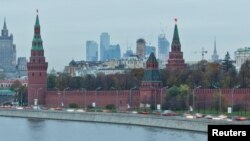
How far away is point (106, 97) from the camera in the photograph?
3250 inches

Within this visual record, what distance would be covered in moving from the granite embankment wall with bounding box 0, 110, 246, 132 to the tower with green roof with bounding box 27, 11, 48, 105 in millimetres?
7645

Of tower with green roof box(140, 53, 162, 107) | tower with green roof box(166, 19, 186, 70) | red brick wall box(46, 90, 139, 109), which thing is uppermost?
tower with green roof box(166, 19, 186, 70)

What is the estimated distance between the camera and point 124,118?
59.6 meters

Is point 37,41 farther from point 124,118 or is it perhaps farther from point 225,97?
point 124,118

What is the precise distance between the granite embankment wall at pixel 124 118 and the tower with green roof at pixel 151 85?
983 cm

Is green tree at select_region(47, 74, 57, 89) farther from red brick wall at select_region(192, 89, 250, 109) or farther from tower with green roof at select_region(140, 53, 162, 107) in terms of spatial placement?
red brick wall at select_region(192, 89, 250, 109)

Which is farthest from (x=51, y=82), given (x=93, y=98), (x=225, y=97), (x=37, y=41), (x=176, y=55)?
(x=225, y=97)

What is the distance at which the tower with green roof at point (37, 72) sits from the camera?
8925cm

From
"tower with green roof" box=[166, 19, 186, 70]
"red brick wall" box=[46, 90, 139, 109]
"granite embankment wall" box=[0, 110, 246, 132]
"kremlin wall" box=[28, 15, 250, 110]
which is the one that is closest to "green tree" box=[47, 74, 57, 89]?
"kremlin wall" box=[28, 15, 250, 110]

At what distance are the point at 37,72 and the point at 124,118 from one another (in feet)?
104

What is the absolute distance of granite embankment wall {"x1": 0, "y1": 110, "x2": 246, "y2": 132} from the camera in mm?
46406

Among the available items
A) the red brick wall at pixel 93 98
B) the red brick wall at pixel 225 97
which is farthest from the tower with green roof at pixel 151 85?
the red brick wall at pixel 225 97

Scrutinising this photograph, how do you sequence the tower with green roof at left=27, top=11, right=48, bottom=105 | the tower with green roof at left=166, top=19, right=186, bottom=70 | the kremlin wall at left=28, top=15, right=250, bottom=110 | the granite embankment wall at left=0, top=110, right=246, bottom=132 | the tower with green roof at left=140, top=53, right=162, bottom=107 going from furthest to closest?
the tower with green roof at left=166, top=19, right=186, bottom=70 → the tower with green roof at left=27, top=11, right=48, bottom=105 → the tower with green roof at left=140, top=53, right=162, bottom=107 → the kremlin wall at left=28, top=15, right=250, bottom=110 → the granite embankment wall at left=0, top=110, right=246, bottom=132

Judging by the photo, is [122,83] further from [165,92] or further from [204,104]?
[204,104]
